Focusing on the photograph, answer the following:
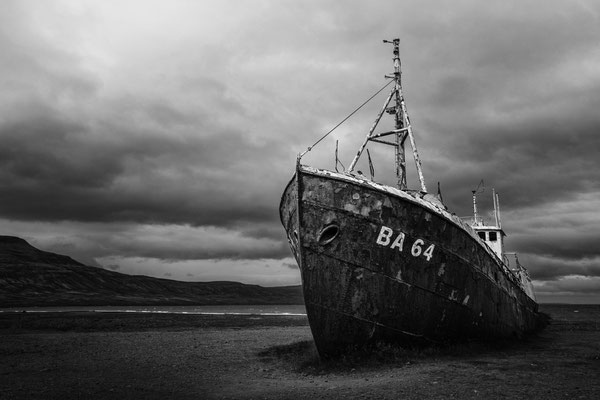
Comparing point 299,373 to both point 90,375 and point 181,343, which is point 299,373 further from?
point 181,343

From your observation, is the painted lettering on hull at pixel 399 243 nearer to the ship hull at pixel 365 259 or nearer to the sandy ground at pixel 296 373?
the ship hull at pixel 365 259

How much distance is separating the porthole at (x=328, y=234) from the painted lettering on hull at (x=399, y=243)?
36.2 inches

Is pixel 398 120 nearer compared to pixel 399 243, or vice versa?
pixel 399 243

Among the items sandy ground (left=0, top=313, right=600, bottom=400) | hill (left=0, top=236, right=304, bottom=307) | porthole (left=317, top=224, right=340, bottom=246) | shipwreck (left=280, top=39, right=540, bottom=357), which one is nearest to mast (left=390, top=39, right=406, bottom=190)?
shipwreck (left=280, top=39, right=540, bottom=357)

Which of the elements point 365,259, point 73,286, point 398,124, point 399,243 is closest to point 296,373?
point 365,259

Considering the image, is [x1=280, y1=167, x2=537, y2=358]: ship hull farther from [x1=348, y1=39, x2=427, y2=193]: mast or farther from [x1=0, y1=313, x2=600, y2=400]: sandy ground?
[x1=348, y1=39, x2=427, y2=193]: mast

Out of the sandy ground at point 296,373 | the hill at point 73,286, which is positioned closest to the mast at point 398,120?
the sandy ground at point 296,373

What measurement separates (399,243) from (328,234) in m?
1.58

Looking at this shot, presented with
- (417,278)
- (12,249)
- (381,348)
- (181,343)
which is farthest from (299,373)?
(12,249)

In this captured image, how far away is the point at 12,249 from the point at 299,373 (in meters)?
170

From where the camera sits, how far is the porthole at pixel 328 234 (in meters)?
9.62

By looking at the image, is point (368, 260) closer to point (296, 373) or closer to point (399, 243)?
point (399, 243)

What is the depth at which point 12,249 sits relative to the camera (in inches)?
5846

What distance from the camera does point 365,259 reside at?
31.5 ft
